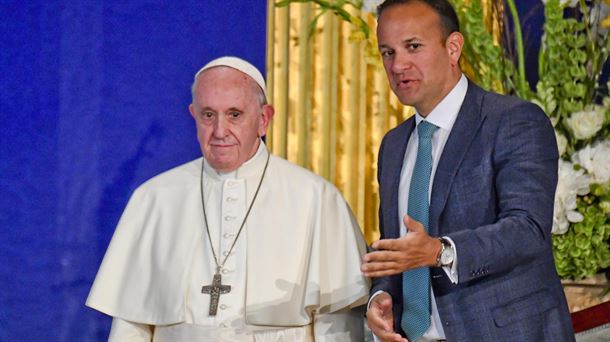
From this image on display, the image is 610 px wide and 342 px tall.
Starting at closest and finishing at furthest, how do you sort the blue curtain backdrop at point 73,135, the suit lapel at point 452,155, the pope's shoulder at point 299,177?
the suit lapel at point 452,155 < the pope's shoulder at point 299,177 < the blue curtain backdrop at point 73,135

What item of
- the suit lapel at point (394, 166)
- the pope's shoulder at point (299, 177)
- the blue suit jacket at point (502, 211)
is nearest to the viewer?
the blue suit jacket at point (502, 211)

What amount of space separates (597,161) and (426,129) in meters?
0.80

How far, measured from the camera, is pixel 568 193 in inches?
143

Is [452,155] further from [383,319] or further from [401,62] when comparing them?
[383,319]

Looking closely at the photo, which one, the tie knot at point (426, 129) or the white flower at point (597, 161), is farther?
the white flower at point (597, 161)

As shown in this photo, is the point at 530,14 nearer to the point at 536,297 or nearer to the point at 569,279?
the point at 569,279

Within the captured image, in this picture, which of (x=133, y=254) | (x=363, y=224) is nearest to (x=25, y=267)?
(x=133, y=254)

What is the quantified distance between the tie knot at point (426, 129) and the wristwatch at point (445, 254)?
0.48 meters

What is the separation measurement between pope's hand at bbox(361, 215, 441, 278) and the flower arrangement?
1183 mm

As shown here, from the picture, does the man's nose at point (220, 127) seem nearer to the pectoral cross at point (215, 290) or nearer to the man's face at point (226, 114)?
the man's face at point (226, 114)

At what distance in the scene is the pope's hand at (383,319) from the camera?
120 inches

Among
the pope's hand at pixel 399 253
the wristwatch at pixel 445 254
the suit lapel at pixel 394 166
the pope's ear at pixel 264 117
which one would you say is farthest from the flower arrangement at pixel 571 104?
the pope's hand at pixel 399 253

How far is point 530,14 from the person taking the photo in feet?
15.0

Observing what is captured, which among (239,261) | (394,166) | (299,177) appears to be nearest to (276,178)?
(299,177)
